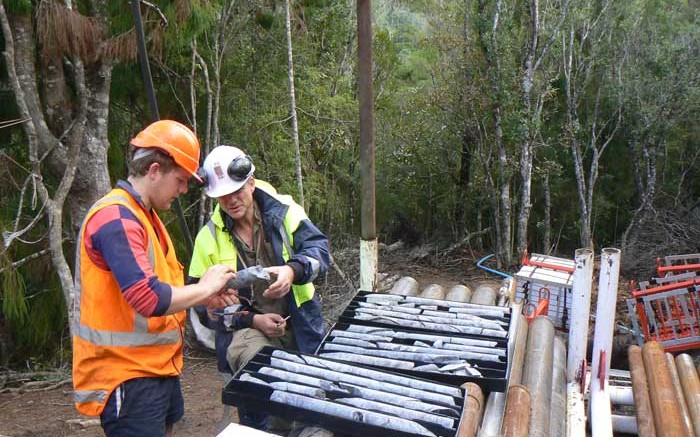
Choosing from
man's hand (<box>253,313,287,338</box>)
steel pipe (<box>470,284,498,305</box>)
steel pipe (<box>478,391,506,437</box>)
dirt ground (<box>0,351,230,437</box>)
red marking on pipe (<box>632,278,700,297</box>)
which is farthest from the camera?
red marking on pipe (<box>632,278,700,297</box>)

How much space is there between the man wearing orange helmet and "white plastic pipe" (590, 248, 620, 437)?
2.31 meters

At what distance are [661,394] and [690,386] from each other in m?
0.83

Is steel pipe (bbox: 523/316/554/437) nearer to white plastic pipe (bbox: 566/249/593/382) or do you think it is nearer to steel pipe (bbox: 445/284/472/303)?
white plastic pipe (bbox: 566/249/593/382)

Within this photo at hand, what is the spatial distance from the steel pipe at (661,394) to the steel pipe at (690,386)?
0.17m

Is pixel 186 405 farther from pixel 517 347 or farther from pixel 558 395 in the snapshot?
pixel 558 395

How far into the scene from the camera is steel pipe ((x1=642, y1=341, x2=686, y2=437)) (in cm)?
409

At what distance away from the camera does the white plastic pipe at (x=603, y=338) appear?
11.1 feet

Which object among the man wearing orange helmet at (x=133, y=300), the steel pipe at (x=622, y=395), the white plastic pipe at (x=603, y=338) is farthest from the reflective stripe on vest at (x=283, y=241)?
the steel pipe at (x=622, y=395)

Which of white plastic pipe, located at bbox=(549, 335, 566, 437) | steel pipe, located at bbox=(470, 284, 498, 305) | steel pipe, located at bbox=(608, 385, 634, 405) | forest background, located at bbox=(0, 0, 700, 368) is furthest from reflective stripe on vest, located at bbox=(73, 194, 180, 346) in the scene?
steel pipe, located at bbox=(608, 385, 634, 405)

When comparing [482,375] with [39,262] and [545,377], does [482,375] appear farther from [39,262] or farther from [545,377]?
[39,262]

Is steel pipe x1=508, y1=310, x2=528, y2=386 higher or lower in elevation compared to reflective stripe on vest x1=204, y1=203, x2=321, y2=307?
lower

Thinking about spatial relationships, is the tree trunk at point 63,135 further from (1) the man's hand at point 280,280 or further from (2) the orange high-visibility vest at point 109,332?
(1) the man's hand at point 280,280

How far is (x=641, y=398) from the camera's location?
4520mm

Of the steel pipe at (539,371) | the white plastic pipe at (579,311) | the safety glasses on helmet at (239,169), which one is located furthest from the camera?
the white plastic pipe at (579,311)
